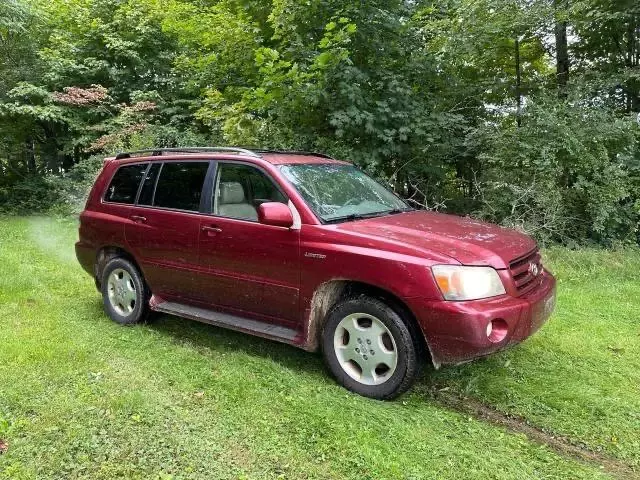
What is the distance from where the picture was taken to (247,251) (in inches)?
169

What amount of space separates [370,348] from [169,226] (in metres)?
2.22

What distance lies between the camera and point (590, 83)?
29.1ft

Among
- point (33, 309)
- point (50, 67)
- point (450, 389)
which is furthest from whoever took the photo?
point (50, 67)

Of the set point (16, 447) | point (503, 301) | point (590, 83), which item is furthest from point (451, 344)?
point (590, 83)

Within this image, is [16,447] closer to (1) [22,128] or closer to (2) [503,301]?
(2) [503,301]

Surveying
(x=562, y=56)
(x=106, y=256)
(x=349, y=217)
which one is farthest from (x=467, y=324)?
(x=562, y=56)

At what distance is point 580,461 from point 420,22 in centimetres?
796

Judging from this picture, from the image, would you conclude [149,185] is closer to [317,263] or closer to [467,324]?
[317,263]

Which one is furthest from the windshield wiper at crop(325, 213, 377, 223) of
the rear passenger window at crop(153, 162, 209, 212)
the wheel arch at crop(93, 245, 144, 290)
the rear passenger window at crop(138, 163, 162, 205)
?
the wheel arch at crop(93, 245, 144, 290)

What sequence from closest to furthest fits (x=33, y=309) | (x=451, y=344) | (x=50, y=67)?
1. (x=451, y=344)
2. (x=33, y=309)
3. (x=50, y=67)

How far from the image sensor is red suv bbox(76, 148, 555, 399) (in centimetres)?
351

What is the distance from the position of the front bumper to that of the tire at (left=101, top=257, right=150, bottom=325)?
117 inches

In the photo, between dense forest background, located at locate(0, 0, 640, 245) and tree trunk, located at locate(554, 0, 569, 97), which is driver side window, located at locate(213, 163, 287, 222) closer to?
dense forest background, located at locate(0, 0, 640, 245)

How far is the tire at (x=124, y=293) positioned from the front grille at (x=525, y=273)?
11.4ft
